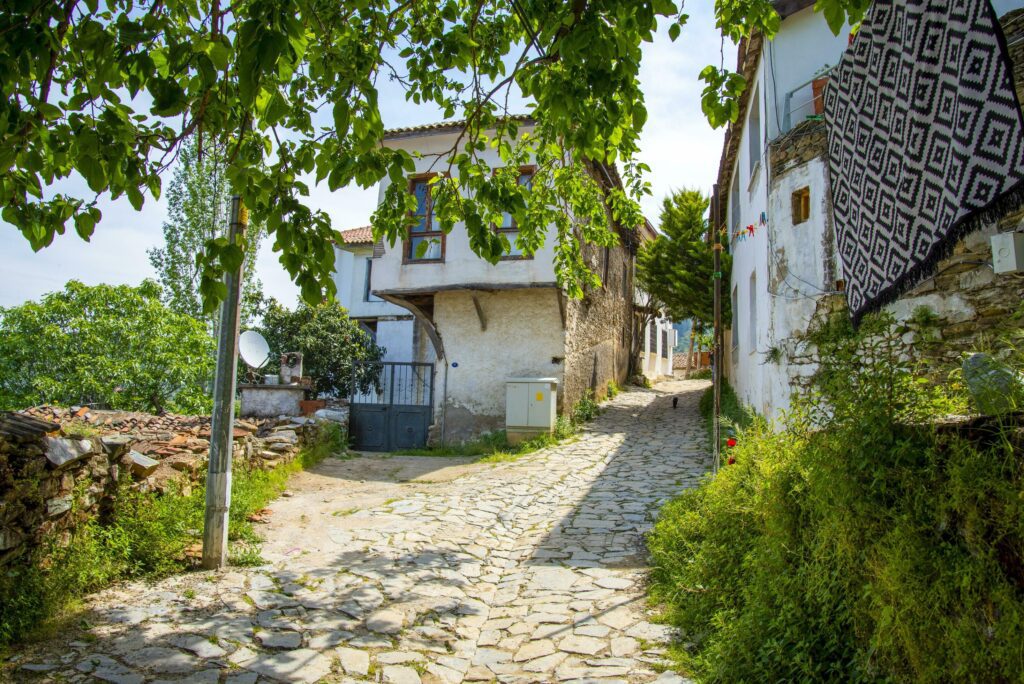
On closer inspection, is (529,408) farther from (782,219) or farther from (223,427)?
(223,427)

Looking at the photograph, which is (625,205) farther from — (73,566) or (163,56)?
(73,566)

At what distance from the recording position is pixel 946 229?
8.49 feet

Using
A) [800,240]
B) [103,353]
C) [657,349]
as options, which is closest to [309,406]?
[103,353]

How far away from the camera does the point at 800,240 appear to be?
6809 mm

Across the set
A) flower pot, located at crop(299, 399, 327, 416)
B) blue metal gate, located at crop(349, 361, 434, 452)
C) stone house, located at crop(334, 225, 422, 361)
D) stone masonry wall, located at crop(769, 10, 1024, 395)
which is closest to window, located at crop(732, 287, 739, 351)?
blue metal gate, located at crop(349, 361, 434, 452)

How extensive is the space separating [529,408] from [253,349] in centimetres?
474

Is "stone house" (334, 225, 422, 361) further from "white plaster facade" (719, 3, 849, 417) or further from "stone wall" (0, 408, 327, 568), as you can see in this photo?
"stone wall" (0, 408, 327, 568)

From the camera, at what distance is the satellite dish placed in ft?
32.2

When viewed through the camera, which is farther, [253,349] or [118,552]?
[253,349]

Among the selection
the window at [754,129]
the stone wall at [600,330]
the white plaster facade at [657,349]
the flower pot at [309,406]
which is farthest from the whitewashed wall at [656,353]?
the flower pot at [309,406]

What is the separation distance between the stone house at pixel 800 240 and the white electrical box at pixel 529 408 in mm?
3426

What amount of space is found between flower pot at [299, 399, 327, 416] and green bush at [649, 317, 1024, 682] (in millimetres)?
8870

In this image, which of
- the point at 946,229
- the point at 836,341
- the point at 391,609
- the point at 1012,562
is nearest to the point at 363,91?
the point at 836,341

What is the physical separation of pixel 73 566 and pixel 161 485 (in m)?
1.43
